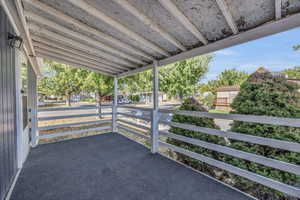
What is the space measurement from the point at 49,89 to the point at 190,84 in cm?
1122

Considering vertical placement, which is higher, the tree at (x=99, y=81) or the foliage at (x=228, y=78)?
the foliage at (x=228, y=78)

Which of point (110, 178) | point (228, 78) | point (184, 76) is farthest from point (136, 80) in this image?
point (228, 78)

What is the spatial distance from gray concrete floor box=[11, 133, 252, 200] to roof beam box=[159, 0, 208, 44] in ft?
7.21

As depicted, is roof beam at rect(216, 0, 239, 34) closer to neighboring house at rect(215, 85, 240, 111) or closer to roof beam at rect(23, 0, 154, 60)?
roof beam at rect(23, 0, 154, 60)

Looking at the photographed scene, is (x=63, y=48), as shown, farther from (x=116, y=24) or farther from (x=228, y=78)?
(x=228, y=78)

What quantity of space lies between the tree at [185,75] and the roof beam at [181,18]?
580 centimetres

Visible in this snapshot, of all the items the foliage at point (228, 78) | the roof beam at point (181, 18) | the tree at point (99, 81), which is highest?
the foliage at point (228, 78)

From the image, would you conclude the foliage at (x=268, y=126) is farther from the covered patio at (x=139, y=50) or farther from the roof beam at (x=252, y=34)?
the roof beam at (x=252, y=34)

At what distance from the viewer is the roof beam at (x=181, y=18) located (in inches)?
64.5

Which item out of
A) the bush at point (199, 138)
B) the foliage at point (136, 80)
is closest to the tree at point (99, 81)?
the foliage at point (136, 80)

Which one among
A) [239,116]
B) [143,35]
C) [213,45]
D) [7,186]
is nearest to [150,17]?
[143,35]

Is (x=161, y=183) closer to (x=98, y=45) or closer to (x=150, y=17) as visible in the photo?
(x=150, y=17)

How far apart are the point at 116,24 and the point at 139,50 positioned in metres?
0.93

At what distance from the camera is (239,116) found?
2.03 m
